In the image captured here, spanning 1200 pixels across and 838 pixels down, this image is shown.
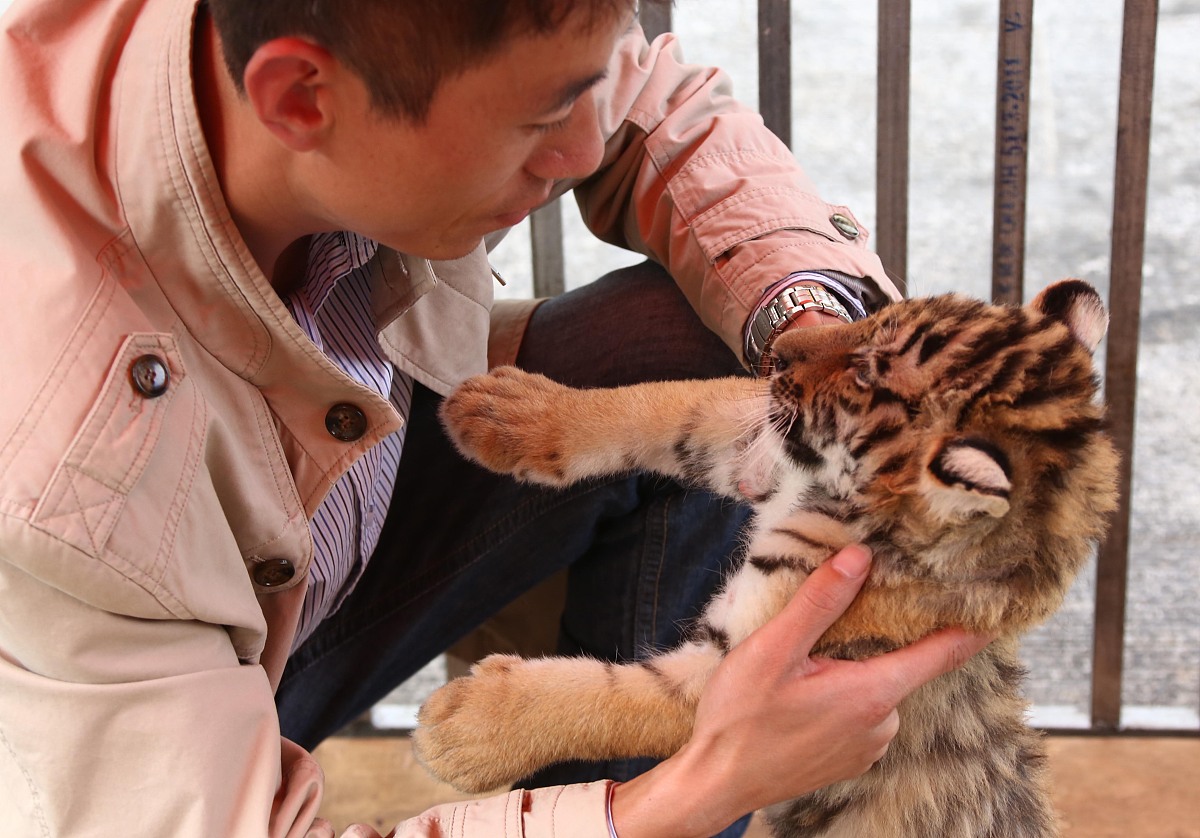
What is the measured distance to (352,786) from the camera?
213cm

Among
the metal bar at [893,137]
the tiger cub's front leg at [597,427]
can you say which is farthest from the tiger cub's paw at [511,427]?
the metal bar at [893,137]

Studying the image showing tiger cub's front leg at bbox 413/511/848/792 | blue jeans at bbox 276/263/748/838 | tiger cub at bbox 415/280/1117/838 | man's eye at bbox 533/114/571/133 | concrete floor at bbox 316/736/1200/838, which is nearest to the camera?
man's eye at bbox 533/114/571/133

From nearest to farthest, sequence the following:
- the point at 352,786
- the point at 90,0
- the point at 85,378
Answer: the point at 85,378, the point at 90,0, the point at 352,786

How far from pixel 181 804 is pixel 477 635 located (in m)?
0.93

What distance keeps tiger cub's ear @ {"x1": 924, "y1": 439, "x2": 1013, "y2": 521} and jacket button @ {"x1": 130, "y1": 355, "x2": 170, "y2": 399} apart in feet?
2.42

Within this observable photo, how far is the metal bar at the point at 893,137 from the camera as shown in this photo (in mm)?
1840

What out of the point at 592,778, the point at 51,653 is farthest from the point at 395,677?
the point at 51,653

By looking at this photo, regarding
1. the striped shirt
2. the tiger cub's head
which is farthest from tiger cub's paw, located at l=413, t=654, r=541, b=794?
the tiger cub's head

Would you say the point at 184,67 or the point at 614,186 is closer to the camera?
the point at 184,67

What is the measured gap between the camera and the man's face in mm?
1022

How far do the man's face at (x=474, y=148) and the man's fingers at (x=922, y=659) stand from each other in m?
0.65

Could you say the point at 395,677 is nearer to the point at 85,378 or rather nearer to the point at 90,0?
the point at 85,378

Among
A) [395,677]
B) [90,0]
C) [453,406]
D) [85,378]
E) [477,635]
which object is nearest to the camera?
[85,378]

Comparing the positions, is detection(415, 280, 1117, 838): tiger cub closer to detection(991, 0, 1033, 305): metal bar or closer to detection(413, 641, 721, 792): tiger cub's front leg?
detection(413, 641, 721, 792): tiger cub's front leg
